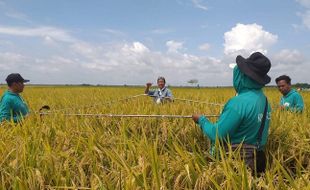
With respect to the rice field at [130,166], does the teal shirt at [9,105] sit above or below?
above

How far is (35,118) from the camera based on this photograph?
5.21 metres

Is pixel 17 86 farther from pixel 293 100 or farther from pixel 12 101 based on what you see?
pixel 293 100

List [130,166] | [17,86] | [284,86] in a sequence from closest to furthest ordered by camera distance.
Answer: [130,166] < [17,86] < [284,86]

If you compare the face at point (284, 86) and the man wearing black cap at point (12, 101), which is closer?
the man wearing black cap at point (12, 101)

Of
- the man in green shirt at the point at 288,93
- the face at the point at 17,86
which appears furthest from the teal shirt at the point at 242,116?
the man in green shirt at the point at 288,93

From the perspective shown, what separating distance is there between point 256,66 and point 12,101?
4049 millimetres

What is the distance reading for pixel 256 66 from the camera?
3330 mm

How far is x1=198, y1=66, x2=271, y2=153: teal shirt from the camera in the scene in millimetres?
3236

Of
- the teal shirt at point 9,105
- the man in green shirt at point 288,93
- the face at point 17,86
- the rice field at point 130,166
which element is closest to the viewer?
the rice field at point 130,166

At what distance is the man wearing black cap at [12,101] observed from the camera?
577 centimetres

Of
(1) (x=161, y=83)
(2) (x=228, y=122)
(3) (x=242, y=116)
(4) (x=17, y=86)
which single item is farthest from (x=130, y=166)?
(1) (x=161, y=83)

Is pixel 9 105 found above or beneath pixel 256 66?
beneath

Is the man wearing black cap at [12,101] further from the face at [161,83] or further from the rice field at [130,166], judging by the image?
the face at [161,83]

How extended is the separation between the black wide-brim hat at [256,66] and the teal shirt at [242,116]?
7 centimetres
